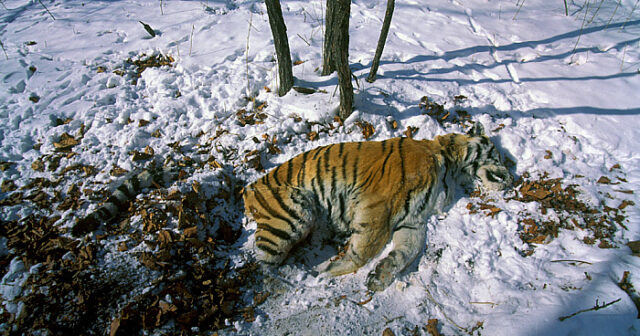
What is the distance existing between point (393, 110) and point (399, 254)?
6.41 feet

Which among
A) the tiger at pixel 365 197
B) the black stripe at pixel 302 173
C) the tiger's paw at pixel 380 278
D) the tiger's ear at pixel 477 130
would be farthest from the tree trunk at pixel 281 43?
the tiger's paw at pixel 380 278

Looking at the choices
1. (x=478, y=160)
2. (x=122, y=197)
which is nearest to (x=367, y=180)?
(x=478, y=160)

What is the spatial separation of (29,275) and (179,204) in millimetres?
1207

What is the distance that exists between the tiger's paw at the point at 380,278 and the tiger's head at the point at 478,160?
4.76 feet

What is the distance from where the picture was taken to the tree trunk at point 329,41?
3.67m

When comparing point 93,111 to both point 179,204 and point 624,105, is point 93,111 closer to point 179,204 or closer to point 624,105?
point 179,204

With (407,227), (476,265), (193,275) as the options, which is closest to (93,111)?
(193,275)

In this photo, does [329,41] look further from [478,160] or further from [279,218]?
[279,218]

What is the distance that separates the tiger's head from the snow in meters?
0.27

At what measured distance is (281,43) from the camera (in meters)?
3.74

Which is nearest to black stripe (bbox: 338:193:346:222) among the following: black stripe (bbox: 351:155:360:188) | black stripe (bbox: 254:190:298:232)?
black stripe (bbox: 351:155:360:188)

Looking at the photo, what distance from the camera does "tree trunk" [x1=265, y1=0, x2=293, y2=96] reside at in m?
3.51

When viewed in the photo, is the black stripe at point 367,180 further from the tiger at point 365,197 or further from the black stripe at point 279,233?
the black stripe at point 279,233

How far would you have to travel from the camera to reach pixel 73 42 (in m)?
4.72
